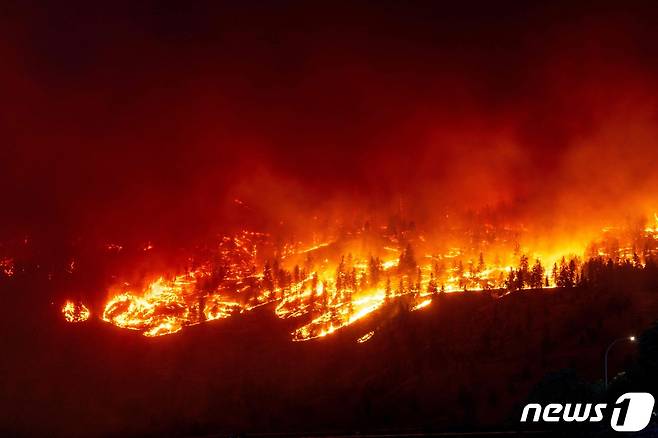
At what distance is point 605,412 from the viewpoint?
210 ft

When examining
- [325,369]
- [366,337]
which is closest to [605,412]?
[325,369]

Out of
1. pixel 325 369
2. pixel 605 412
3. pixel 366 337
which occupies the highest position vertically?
pixel 366 337

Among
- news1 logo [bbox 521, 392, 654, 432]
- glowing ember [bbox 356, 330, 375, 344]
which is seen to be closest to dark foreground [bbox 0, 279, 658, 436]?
glowing ember [bbox 356, 330, 375, 344]

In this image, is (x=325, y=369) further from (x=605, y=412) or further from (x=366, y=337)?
(x=605, y=412)

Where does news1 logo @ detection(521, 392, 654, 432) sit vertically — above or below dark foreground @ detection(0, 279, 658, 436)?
below

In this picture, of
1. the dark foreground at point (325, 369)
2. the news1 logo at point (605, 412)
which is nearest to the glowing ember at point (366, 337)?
the dark foreground at point (325, 369)

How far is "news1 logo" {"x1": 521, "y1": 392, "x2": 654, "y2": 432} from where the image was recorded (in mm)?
54812

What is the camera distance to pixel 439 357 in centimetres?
15762

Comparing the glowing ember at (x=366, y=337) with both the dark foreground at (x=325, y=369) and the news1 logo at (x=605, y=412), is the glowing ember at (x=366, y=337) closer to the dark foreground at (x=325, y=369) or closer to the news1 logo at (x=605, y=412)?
the dark foreground at (x=325, y=369)

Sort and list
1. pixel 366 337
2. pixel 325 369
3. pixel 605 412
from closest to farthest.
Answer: pixel 605 412 < pixel 325 369 < pixel 366 337

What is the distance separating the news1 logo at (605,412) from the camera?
54812 millimetres

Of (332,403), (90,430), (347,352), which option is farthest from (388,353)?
(90,430)

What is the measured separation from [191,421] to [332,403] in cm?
3205

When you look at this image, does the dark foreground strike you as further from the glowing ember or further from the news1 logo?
the news1 logo
